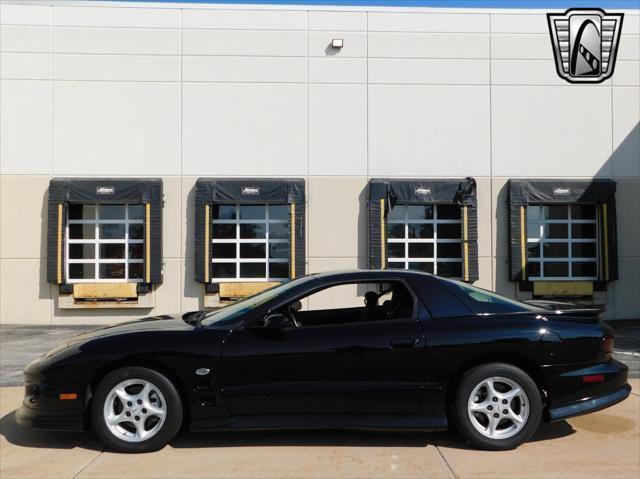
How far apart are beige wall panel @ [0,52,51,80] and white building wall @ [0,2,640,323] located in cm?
3

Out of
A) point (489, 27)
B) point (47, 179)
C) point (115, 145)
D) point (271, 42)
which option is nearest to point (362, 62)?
point (271, 42)

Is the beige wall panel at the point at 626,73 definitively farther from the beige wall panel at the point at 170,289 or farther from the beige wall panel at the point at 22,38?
the beige wall panel at the point at 22,38

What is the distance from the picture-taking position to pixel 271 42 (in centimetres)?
1229

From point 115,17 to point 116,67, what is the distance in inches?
41.6

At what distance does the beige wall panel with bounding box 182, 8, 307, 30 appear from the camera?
40.0 ft

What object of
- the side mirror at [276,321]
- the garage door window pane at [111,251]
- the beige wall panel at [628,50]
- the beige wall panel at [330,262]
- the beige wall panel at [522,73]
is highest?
the beige wall panel at [628,50]

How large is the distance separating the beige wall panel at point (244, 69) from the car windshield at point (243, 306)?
8.17m

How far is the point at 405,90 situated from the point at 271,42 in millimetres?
3067

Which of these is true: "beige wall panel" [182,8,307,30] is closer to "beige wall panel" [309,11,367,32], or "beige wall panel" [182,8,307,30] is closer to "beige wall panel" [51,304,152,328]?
"beige wall panel" [309,11,367,32]

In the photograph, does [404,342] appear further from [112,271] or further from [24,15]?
[24,15]

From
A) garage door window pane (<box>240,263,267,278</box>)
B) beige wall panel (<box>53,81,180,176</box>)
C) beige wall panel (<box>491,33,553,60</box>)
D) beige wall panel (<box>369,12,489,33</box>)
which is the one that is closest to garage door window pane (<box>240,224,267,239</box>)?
garage door window pane (<box>240,263,267,278</box>)

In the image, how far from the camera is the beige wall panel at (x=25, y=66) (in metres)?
12.1

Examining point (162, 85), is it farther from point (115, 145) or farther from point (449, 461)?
point (449, 461)

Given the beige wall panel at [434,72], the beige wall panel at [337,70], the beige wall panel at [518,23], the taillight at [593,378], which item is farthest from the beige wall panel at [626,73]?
the taillight at [593,378]
